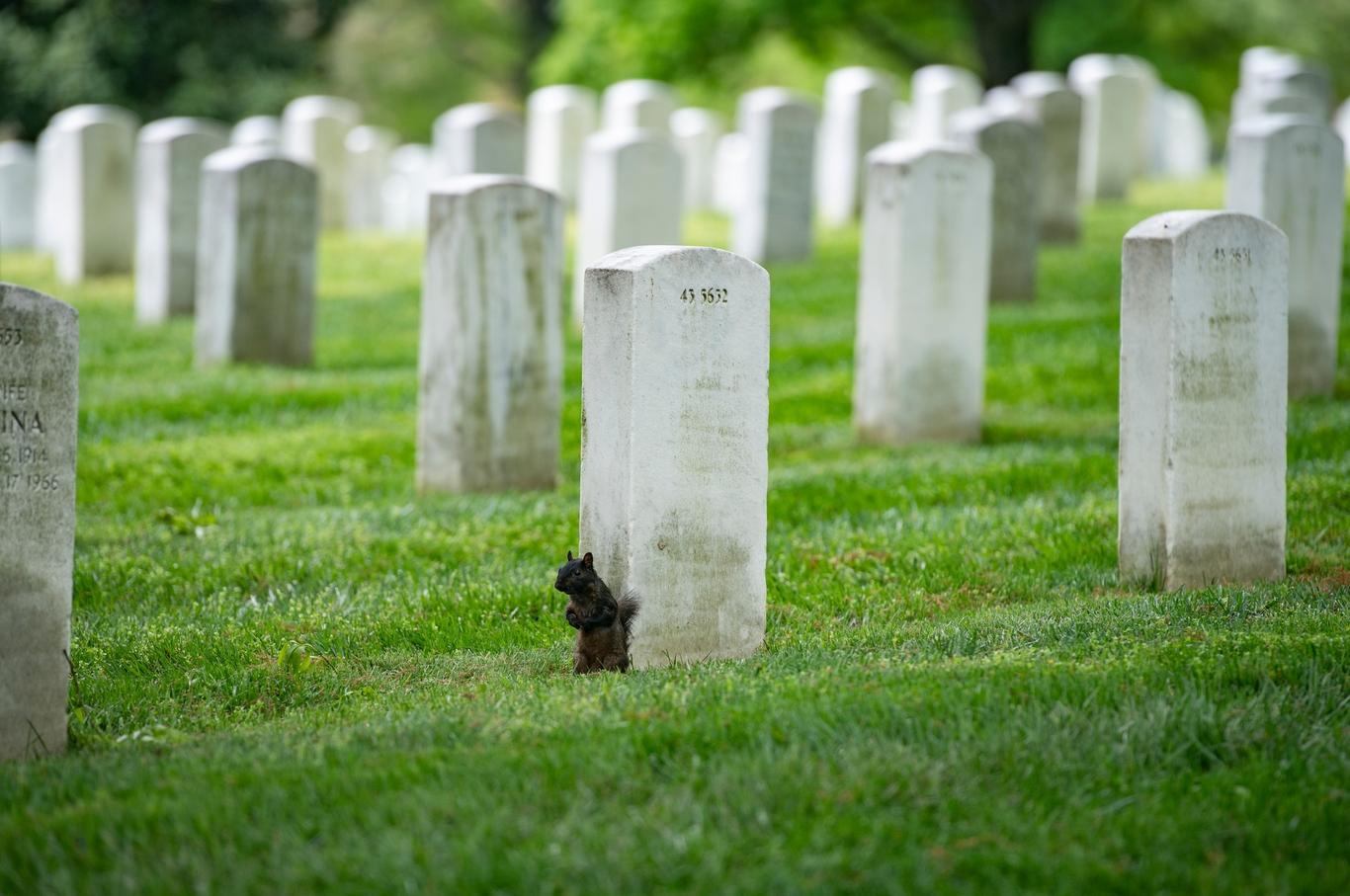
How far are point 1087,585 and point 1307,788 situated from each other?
277cm

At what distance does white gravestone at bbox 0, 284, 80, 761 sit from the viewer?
5.09 meters

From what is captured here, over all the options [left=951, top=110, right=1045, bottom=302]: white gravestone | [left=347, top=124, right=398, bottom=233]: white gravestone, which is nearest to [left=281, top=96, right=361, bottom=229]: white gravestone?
[left=347, top=124, right=398, bottom=233]: white gravestone

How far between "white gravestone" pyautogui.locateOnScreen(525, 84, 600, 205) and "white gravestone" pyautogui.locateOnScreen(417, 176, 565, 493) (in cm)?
1302

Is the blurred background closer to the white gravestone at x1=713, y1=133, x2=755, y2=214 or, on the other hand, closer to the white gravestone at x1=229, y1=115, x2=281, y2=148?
the white gravestone at x1=713, y1=133, x2=755, y2=214

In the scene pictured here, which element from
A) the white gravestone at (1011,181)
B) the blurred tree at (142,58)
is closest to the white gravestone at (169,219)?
the white gravestone at (1011,181)

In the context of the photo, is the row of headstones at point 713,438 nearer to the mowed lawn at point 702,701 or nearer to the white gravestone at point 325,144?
the mowed lawn at point 702,701

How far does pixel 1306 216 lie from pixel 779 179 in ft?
24.7

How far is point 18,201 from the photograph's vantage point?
23.5 m

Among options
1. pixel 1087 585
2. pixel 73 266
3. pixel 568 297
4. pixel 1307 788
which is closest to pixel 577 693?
pixel 1307 788

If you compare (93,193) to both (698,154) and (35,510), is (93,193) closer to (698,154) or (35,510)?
(698,154)

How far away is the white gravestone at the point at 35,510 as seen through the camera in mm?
5094

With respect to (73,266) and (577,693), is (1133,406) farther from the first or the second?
(73,266)

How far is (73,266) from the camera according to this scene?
18297 mm

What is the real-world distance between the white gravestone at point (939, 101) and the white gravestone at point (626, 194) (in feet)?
31.1
